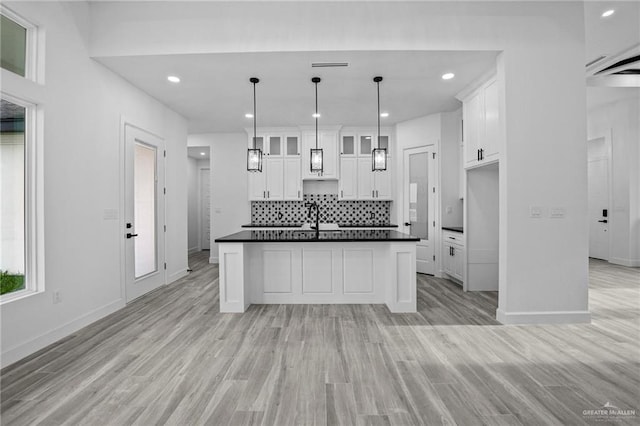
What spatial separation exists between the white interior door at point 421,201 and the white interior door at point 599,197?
170 inches

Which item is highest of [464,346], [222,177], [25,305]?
[222,177]

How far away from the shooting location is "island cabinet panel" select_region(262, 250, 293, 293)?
13.2 ft

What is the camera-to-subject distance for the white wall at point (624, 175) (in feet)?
20.4

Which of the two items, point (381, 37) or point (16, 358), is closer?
point (16, 358)

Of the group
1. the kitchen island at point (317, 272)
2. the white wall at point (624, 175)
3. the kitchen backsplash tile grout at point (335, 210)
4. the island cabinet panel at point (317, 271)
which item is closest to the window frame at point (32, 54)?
the kitchen island at point (317, 272)

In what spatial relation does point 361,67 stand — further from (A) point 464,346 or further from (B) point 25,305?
(B) point 25,305

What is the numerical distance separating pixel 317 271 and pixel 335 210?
304 centimetres

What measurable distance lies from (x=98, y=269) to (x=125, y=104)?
215cm

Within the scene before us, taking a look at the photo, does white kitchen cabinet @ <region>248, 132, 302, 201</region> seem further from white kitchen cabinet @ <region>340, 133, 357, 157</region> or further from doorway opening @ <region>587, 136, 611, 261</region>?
doorway opening @ <region>587, 136, 611, 261</region>

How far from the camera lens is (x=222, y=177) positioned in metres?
7.20

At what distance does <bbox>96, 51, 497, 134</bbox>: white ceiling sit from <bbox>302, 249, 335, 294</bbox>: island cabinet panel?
7.51ft

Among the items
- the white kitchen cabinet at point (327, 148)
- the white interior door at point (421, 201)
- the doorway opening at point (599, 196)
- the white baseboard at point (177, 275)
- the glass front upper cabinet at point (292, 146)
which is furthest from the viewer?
the doorway opening at point (599, 196)

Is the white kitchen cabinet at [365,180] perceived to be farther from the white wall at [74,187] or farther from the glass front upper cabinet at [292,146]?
the white wall at [74,187]

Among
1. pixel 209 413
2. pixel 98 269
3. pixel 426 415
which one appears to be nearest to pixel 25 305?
pixel 98 269
